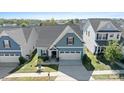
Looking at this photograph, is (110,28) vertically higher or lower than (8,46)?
higher

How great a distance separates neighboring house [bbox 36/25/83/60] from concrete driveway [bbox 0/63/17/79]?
2.22 m

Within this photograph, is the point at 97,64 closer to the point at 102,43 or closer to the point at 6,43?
the point at 102,43

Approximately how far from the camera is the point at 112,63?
9.32 m

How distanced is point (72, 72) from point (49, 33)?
3.94 metres

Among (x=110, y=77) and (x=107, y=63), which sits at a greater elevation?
(x=107, y=63)

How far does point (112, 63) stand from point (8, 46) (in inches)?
265

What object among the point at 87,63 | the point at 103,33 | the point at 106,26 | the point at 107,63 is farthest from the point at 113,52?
the point at 106,26

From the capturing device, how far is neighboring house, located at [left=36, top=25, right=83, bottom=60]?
10203 millimetres

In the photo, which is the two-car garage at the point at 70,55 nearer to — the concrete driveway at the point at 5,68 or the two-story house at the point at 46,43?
the two-story house at the point at 46,43

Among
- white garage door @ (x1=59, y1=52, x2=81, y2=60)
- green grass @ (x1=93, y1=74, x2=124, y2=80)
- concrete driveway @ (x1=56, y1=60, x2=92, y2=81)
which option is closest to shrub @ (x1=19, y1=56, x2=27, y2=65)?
concrete driveway @ (x1=56, y1=60, x2=92, y2=81)

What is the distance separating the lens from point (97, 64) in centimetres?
930

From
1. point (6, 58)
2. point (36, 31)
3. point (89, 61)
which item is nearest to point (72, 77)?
point (89, 61)

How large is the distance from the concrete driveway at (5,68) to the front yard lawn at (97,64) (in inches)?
174
